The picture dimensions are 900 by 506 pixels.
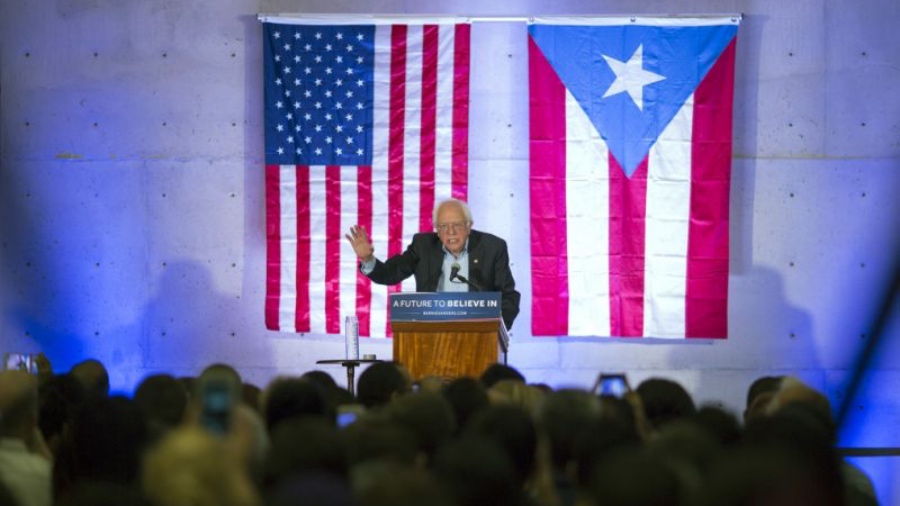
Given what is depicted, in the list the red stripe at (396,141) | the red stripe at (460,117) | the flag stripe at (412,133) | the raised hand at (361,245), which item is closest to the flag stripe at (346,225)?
the red stripe at (396,141)

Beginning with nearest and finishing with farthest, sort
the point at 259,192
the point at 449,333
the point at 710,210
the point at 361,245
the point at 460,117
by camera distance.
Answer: the point at 449,333
the point at 361,245
the point at 710,210
the point at 460,117
the point at 259,192

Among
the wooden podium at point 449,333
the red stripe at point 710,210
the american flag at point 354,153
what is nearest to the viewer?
the wooden podium at point 449,333

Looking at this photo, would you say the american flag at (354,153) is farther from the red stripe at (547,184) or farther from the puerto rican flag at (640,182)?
the puerto rican flag at (640,182)

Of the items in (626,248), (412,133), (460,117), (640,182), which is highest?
(460,117)

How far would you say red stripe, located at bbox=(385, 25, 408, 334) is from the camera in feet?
28.5

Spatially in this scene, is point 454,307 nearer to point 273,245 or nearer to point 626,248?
point 626,248

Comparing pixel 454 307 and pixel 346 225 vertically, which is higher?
pixel 346 225

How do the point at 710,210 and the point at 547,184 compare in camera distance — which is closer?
Answer: the point at 710,210

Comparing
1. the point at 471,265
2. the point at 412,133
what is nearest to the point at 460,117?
the point at 412,133

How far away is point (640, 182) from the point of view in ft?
28.3

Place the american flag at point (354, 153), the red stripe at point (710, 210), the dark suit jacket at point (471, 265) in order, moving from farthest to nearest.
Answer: the american flag at point (354, 153)
the red stripe at point (710, 210)
the dark suit jacket at point (471, 265)

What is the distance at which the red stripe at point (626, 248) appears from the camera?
8602 mm

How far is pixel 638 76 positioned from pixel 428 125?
4.92ft

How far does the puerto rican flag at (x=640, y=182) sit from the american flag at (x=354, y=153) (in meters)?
0.80
